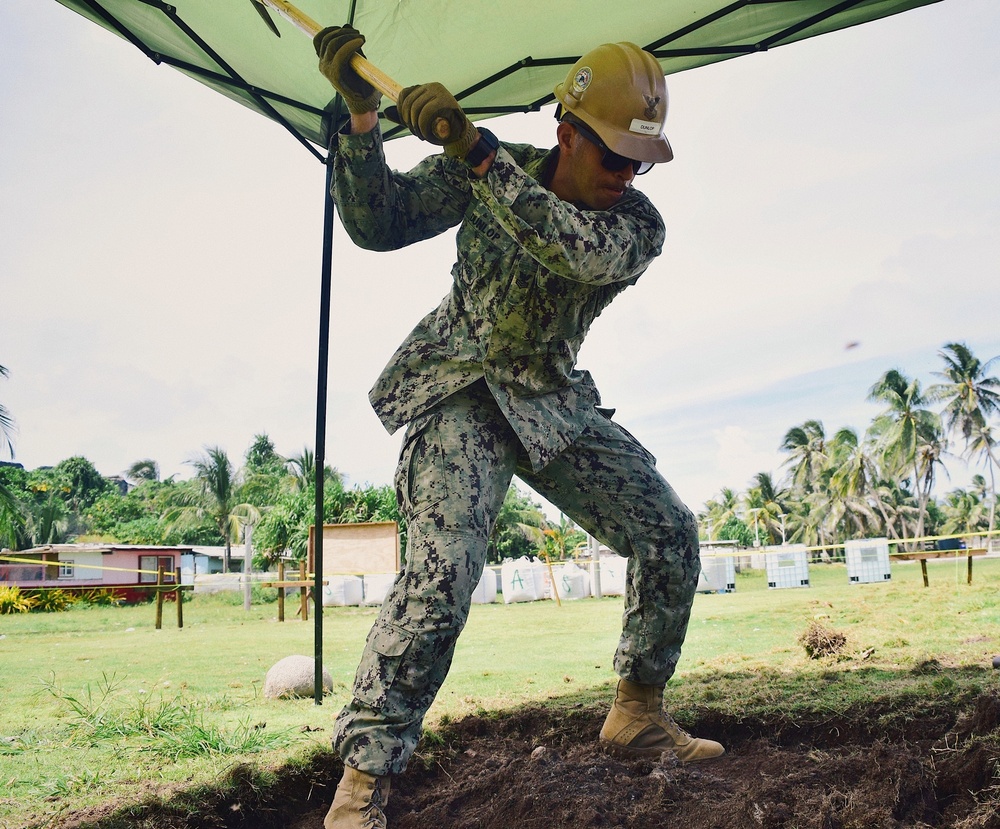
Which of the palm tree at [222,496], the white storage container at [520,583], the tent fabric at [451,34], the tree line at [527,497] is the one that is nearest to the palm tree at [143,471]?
the tree line at [527,497]

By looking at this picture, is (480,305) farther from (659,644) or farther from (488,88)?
(488,88)

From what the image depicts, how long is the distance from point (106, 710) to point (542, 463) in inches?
115

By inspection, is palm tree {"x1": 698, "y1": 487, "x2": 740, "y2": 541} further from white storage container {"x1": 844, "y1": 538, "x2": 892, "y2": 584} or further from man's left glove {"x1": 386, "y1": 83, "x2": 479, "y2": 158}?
man's left glove {"x1": 386, "y1": 83, "x2": 479, "y2": 158}

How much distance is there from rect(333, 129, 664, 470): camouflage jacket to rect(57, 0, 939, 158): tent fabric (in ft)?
4.45

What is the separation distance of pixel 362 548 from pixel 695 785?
26.6ft

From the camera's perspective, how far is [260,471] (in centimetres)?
5466

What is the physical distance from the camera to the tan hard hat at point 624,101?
2.33 metres

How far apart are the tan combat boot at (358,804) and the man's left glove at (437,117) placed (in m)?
1.59

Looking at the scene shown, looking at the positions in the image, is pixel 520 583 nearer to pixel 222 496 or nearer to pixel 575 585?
pixel 575 585

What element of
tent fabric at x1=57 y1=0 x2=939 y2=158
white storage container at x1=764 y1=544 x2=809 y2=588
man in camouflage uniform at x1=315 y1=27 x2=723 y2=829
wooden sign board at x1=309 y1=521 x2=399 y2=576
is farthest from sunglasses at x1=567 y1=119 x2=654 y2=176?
white storage container at x1=764 y1=544 x2=809 y2=588

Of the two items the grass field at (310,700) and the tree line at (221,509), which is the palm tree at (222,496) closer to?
the tree line at (221,509)

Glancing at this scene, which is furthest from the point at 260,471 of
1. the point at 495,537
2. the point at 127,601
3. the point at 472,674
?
the point at 472,674

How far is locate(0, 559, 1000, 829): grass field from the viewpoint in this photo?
2814 mm

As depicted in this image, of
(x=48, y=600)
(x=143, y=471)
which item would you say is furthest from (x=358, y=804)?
(x=143, y=471)
